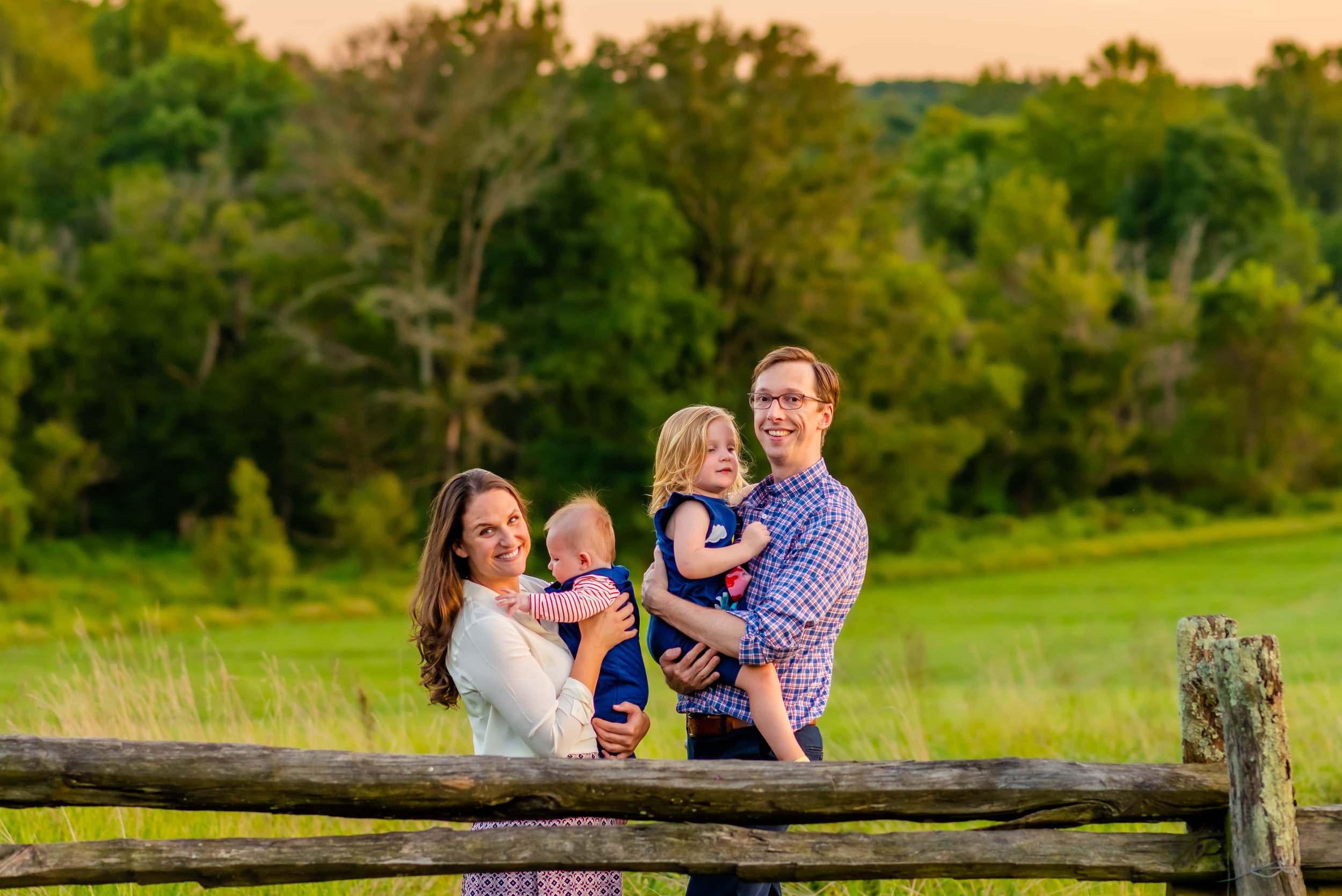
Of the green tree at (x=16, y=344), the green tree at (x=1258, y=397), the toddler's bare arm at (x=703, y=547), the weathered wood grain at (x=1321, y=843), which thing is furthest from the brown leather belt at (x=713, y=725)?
the green tree at (x=1258, y=397)

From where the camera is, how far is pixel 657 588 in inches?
161

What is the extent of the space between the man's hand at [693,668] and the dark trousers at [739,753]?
0.71ft

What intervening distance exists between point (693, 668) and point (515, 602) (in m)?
0.55

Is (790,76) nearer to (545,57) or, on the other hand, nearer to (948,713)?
(545,57)

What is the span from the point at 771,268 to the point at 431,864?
102ft

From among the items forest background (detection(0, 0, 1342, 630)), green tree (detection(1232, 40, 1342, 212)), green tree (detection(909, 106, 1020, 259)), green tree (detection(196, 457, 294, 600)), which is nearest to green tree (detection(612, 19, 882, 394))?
forest background (detection(0, 0, 1342, 630))

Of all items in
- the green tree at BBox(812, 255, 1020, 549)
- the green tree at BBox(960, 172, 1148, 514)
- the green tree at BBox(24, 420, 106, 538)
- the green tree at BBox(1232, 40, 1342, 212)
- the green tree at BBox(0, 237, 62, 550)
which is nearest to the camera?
the green tree at BBox(0, 237, 62, 550)

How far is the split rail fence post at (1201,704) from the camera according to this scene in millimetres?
4000

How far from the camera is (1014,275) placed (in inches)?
1768

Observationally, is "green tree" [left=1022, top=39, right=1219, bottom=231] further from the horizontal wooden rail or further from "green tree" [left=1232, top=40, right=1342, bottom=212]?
the horizontal wooden rail

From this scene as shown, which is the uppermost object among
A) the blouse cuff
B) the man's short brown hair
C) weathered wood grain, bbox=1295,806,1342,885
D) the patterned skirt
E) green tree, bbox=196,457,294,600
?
the man's short brown hair

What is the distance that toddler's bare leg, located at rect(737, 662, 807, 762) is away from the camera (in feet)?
12.9

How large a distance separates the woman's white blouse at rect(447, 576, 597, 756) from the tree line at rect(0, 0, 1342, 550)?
80.0 ft

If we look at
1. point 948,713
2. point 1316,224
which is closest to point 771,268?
point 948,713
